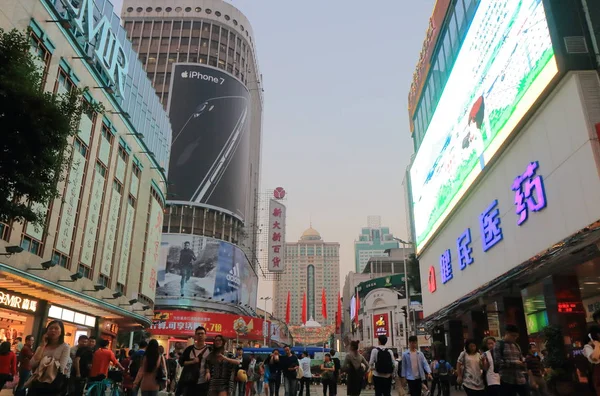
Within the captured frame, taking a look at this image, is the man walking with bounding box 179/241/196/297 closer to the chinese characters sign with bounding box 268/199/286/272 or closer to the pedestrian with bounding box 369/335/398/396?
the chinese characters sign with bounding box 268/199/286/272

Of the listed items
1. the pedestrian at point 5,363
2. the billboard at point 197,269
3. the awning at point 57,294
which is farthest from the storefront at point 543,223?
the billboard at point 197,269

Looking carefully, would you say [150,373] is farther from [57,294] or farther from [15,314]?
[15,314]

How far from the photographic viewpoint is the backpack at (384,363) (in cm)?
852

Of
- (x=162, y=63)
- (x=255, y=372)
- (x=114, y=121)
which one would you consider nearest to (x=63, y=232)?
(x=114, y=121)

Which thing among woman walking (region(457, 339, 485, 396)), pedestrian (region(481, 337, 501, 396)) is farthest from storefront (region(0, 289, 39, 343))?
pedestrian (region(481, 337, 501, 396))

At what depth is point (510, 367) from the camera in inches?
270

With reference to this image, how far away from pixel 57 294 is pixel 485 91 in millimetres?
17042

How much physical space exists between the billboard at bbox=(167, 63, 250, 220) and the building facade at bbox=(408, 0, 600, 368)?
134ft

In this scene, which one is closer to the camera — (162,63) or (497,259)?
(497,259)

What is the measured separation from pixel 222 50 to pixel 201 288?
125ft

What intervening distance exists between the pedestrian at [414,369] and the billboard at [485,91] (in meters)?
6.71

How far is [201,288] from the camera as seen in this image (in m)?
52.5

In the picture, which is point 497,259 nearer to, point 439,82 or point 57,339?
point 439,82

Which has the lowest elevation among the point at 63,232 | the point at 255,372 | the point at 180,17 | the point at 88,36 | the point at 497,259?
the point at 255,372
